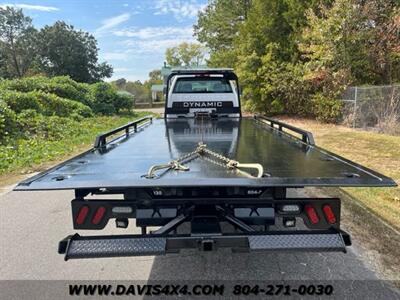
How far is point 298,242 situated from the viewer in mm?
2750

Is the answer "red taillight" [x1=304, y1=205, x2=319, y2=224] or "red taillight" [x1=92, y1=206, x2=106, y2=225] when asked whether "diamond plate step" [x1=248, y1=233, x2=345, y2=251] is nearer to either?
"red taillight" [x1=304, y1=205, x2=319, y2=224]

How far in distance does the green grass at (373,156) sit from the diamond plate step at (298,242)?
7.76ft

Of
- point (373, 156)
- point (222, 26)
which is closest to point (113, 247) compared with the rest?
point (373, 156)

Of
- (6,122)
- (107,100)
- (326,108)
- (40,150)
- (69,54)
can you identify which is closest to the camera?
(40,150)

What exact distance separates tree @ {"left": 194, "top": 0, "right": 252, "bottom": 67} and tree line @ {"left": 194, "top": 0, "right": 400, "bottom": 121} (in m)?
5.58

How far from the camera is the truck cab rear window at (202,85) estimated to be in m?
7.92

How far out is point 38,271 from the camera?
3.59 meters

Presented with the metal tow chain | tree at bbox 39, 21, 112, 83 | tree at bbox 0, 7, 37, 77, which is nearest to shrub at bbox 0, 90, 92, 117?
the metal tow chain

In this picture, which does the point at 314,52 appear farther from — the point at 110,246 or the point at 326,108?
the point at 110,246

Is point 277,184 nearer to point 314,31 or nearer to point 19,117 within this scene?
point 19,117

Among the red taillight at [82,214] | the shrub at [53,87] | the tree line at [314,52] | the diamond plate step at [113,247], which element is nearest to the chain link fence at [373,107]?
the tree line at [314,52]

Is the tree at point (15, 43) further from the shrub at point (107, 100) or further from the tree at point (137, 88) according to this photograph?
the shrub at point (107, 100)

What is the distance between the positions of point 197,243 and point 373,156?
758 centimetres

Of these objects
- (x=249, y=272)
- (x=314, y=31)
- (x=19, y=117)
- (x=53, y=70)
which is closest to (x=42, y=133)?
(x=19, y=117)
